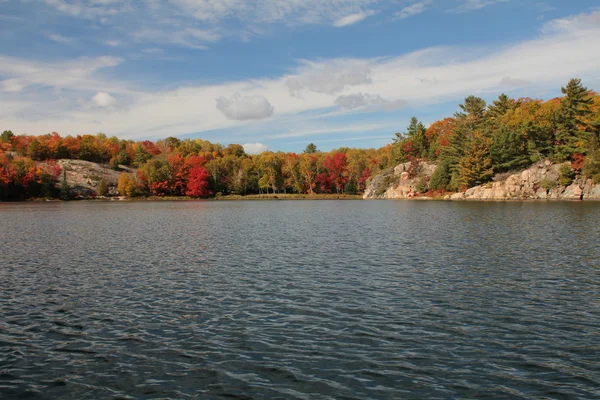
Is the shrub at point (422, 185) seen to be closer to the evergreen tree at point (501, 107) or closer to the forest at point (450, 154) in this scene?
the forest at point (450, 154)

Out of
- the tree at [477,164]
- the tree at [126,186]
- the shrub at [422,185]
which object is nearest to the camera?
the tree at [477,164]

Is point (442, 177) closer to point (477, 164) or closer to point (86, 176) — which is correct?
point (477, 164)

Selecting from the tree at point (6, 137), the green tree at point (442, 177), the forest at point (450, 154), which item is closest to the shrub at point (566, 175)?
the forest at point (450, 154)

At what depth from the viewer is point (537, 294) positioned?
20.9 meters

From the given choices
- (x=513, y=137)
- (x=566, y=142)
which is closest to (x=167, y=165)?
(x=513, y=137)

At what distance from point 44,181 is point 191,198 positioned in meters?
54.2

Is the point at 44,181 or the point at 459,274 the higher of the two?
the point at 44,181

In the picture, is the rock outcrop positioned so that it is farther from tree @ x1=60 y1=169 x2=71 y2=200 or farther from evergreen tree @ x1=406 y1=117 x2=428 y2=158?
evergreen tree @ x1=406 y1=117 x2=428 y2=158

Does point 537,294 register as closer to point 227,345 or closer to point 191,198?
point 227,345

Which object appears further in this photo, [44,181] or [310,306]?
[44,181]

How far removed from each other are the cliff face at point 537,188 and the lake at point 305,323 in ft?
289

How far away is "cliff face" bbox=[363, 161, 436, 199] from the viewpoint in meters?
155

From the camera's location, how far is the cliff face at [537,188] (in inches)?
4301

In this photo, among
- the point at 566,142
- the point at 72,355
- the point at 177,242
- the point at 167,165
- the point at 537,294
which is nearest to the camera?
the point at 72,355
